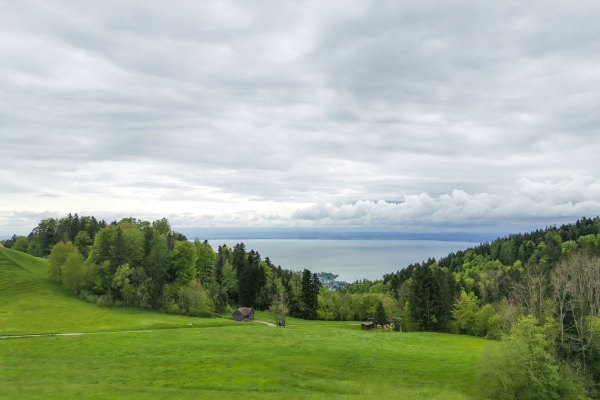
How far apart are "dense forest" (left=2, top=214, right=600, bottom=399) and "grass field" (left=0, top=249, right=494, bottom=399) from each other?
17.7 ft

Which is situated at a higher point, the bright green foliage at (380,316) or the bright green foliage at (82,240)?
the bright green foliage at (82,240)

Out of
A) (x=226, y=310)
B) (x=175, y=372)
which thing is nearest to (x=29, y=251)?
(x=226, y=310)

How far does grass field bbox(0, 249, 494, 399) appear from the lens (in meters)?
23.1

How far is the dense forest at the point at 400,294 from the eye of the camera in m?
28.0

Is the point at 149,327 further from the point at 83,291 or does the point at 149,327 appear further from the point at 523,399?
the point at 523,399

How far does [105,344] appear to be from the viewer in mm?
33125

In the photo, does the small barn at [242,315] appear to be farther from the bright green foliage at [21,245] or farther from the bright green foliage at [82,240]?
the bright green foliage at [21,245]

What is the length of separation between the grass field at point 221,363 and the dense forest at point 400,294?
541cm

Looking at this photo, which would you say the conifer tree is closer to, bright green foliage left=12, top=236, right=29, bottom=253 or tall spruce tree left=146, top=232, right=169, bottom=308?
tall spruce tree left=146, top=232, right=169, bottom=308

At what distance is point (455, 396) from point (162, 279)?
5256 cm

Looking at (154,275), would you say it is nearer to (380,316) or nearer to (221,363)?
(221,363)

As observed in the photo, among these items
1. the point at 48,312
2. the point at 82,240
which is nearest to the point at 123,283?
the point at 48,312

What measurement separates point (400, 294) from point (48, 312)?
61.5 meters

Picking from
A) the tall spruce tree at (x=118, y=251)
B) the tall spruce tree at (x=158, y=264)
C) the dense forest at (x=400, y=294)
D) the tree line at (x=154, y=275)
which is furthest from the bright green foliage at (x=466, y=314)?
the tall spruce tree at (x=118, y=251)
